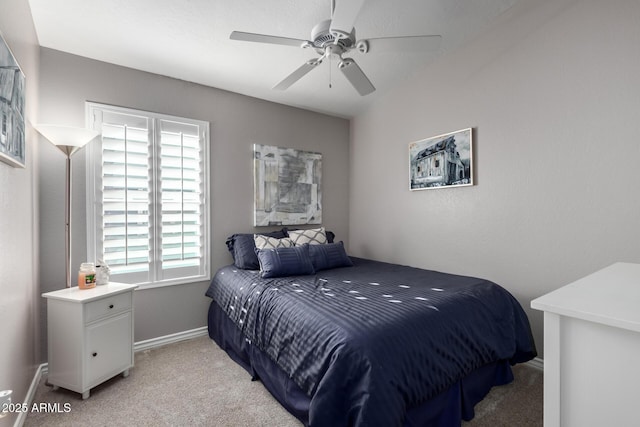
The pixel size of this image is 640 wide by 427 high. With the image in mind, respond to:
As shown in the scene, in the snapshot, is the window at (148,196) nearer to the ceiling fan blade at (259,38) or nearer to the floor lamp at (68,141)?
the floor lamp at (68,141)

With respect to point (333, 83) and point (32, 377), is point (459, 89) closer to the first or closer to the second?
point (333, 83)

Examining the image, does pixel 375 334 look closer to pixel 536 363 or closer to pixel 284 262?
pixel 284 262

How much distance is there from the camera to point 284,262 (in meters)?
2.64

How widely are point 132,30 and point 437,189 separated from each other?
2957 mm

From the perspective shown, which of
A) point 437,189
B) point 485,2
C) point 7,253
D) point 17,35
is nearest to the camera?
point 7,253

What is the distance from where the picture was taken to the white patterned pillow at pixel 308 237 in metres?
A: 3.15

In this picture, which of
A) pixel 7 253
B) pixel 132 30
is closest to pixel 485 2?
pixel 132 30

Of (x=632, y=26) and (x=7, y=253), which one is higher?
(x=632, y=26)

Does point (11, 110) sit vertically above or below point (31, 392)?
above

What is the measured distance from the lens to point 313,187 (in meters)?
3.80

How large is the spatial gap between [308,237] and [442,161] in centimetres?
157

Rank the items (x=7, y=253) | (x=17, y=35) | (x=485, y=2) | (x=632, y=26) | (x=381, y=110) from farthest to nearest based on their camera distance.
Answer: (x=381, y=110), (x=485, y=2), (x=632, y=26), (x=17, y=35), (x=7, y=253)

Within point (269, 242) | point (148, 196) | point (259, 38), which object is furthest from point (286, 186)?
point (259, 38)

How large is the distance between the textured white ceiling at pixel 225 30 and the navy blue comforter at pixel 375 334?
1.98m
